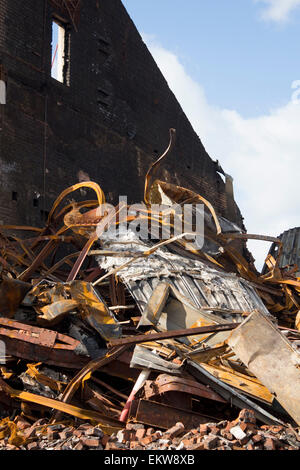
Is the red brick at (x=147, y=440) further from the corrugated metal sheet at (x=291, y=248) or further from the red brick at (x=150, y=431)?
the corrugated metal sheet at (x=291, y=248)

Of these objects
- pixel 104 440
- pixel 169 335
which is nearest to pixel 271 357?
pixel 169 335

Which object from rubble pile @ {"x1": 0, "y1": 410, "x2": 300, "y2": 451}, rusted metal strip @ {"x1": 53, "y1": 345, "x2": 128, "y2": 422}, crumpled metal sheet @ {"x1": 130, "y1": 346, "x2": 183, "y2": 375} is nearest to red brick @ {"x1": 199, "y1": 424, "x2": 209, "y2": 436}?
rubble pile @ {"x1": 0, "y1": 410, "x2": 300, "y2": 451}

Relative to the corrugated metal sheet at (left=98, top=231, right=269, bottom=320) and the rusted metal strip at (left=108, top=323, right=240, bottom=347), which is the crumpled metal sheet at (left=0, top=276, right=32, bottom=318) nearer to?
the corrugated metal sheet at (left=98, top=231, right=269, bottom=320)

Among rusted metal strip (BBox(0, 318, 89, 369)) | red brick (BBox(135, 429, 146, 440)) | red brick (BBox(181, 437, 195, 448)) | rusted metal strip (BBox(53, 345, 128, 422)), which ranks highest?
rusted metal strip (BBox(0, 318, 89, 369))

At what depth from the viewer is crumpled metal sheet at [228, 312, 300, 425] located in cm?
483

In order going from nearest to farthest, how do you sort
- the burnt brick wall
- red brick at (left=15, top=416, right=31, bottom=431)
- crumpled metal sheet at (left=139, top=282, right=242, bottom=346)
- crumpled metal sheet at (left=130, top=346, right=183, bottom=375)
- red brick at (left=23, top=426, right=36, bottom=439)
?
red brick at (left=23, top=426, right=36, bottom=439) < red brick at (left=15, top=416, right=31, bottom=431) < crumpled metal sheet at (left=130, top=346, right=183, bottom=375) < crumpled metal sheet at (left=139, top=282, right=242, bottom=346) < the burnt brick wall

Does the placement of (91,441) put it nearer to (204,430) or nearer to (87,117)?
(204,430)

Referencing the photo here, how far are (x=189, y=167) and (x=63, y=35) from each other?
14.3 ft

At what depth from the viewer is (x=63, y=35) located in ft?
41.5

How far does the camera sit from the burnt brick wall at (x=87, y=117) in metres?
11.2

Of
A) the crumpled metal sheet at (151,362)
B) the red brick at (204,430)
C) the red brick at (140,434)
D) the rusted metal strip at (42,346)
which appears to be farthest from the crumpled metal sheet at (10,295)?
the red brick at (204,430)

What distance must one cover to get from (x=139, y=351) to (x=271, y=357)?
44.7 inches
